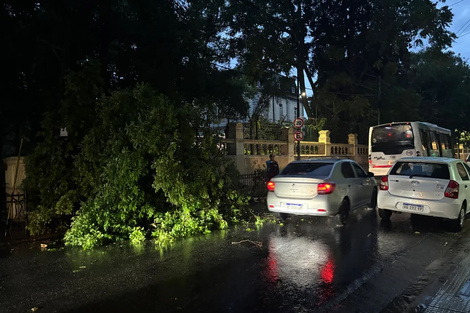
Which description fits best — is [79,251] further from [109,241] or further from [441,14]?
[441,14]

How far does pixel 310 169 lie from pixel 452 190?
9.73 ft

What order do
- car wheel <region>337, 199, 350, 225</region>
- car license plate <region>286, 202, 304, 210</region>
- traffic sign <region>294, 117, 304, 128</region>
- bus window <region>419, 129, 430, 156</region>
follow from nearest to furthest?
1. car license plate <region>286, 202, 304, 210</region>
2. car wheel <region>337, 199, 350, 225</region>
3. traffic sign <region>294, 117, 304, 128</region>
4. bus window <region>419, 129, 430, 156</region>

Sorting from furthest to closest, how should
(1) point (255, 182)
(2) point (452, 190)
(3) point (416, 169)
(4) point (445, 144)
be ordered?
(4) point (445, 144)
(1) point (255, 182)
(3) point (416, 169)
(2) point (452, 190)

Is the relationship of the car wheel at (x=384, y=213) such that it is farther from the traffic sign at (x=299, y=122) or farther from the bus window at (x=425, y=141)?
the bus window at (x=425, y=141)

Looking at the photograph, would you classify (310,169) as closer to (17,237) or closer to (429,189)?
(429,189)

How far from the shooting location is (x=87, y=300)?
170 inches

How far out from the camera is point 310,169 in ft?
28.1

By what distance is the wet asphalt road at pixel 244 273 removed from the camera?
13.7 feet

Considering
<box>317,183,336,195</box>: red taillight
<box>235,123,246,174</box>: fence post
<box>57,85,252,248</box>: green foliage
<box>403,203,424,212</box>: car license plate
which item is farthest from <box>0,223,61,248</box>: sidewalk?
<box>235,123,246,174</box>: fence post

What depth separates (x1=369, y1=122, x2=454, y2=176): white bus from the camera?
18062 millimetres

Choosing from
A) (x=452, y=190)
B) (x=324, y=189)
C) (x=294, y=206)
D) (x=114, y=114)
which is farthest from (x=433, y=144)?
(x=114, y=114)

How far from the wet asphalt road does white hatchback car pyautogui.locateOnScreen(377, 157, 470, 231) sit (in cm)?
51

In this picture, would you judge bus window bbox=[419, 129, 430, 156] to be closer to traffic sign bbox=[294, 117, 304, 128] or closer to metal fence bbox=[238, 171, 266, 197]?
traffic sign bbox=[294, 117, 304, 128]

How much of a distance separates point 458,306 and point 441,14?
25292 millimetres
